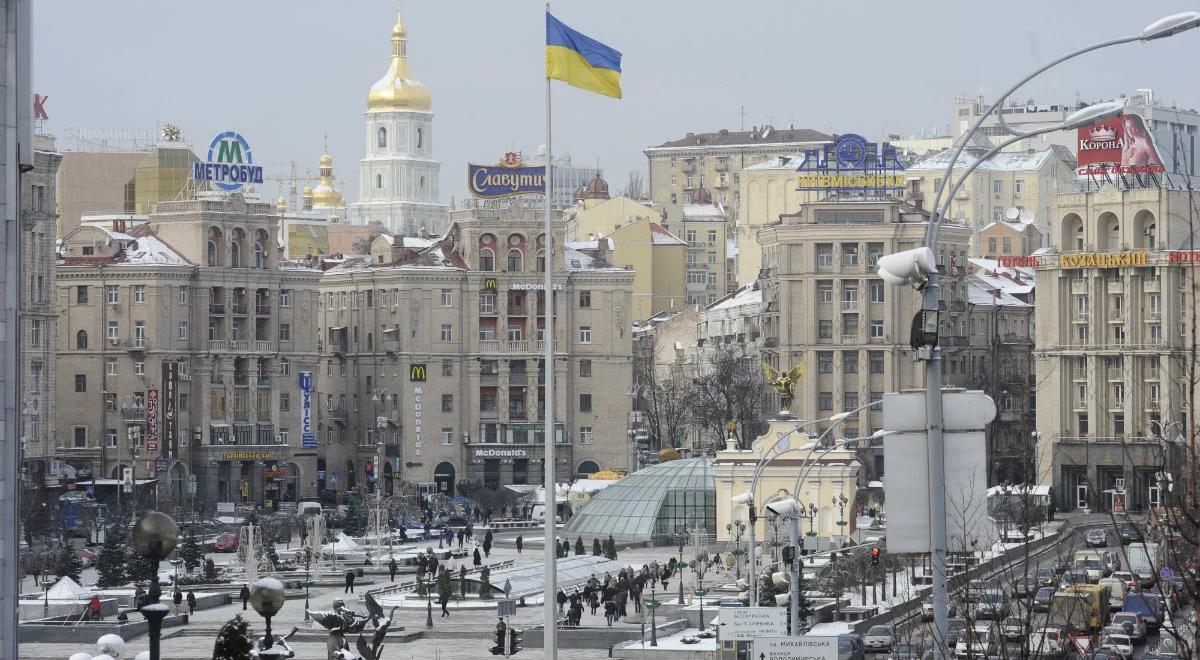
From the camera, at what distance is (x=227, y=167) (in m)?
126

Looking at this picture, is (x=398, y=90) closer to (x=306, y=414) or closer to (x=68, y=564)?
(x=306, y=414)

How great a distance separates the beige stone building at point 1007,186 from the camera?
580 ft

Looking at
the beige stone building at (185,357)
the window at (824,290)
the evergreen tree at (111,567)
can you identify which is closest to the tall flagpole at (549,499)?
the evergreen tree at (111,567)

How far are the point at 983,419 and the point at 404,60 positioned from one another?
177048mm

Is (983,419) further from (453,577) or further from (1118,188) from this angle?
(1118,188)

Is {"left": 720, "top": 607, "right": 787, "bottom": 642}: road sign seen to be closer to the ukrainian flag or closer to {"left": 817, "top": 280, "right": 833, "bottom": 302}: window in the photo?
the ukrainian flag

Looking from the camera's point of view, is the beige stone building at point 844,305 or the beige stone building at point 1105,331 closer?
the beige stone building at point 1105,331

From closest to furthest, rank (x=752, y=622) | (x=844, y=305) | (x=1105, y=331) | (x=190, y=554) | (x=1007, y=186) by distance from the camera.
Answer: (x=752, y=622) < (x=190, y=554) < (x=1105, y=331) < (x=844, y=305) < (x=1007, y=186)

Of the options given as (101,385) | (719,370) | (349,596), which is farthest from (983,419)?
(719,370)

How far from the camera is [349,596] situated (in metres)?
76.6

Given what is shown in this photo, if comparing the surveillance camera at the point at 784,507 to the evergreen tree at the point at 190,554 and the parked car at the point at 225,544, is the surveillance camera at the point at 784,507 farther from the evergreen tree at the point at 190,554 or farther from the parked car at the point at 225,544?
the parked car at the point at 225,544

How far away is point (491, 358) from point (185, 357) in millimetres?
17157

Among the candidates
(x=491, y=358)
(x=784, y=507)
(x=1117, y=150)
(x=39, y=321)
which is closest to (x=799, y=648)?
(x=784, y=507)

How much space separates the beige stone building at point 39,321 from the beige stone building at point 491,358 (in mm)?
27054
